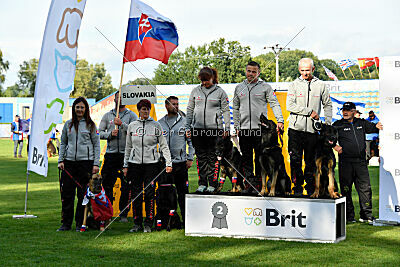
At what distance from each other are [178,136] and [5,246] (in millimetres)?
3014

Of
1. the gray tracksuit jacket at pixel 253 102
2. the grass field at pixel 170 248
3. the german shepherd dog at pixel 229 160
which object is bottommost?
the grass field at pixel 170 248

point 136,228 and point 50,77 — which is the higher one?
point 50,77

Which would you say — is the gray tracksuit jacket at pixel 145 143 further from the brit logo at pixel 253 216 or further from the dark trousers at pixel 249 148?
the brit logo at pixel 253 216

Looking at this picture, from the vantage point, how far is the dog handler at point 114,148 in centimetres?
958

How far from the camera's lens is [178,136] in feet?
29.4

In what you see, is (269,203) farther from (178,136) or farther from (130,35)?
(130,35)

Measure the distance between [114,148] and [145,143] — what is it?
1.30m

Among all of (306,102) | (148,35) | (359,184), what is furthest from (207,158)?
(359,184)

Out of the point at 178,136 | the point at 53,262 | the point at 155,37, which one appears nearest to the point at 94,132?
the point at 178,136

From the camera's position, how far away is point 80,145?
8602mm

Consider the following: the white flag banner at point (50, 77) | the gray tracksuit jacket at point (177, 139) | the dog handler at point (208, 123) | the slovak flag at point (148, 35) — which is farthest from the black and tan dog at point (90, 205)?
the slovak flag at point (148, 35)

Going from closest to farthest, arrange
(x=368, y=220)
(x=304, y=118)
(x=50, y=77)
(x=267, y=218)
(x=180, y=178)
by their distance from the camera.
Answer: (x=267, y=218), (x=304, y=118), (x=50, y=77), (x=180, y=178), (x=368, y=220)

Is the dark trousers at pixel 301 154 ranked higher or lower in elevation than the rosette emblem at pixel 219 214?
higher

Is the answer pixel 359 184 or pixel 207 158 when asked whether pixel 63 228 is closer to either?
pixel 207 158
